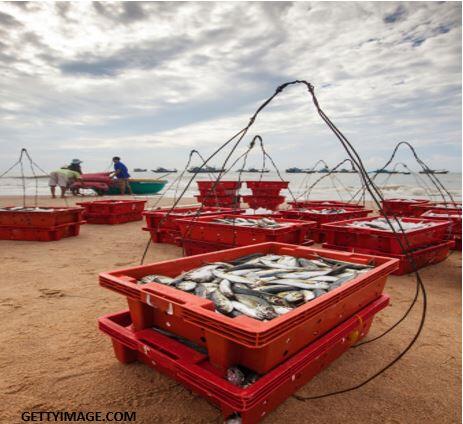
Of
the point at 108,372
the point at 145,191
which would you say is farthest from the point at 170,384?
the point at 145,191

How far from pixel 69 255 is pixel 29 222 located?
87.8 inches

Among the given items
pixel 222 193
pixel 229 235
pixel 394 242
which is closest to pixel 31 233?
pixel 229 235

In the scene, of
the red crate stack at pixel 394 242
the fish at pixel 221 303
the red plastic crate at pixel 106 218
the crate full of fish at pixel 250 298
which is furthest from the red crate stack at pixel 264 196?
the fish at pixel 221 303

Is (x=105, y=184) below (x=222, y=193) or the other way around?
the other way around

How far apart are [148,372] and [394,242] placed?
4.51 m

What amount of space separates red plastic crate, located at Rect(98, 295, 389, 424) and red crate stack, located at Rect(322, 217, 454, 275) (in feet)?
9.17

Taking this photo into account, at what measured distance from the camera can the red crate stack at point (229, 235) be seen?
565 centimetres

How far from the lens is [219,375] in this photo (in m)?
2.16

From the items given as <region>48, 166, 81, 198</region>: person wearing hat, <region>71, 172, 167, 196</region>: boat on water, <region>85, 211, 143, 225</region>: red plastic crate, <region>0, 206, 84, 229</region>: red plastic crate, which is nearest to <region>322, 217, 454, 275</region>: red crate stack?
<region>0, 206, 84, 229</region>: red plastic crate

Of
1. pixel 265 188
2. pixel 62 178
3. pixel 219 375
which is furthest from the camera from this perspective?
pixel 62 178

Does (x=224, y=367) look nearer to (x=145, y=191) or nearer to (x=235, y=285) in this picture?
(x=235, y=285)

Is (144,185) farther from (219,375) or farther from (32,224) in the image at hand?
(219,375)

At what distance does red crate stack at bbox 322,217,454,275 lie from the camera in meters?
5.67

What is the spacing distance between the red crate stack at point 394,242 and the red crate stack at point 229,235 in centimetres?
56
